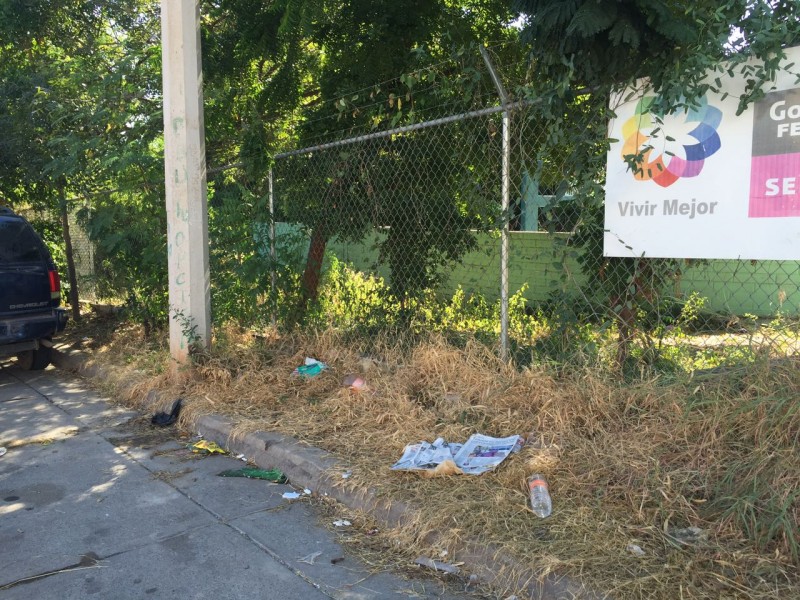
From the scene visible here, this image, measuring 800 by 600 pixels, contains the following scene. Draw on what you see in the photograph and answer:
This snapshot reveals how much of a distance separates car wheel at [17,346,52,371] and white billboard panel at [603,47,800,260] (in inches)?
281

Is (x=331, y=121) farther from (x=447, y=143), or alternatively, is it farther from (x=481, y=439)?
(x=481, y=439)

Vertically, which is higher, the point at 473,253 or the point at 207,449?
the point at 473,253

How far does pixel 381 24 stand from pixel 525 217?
2602mm

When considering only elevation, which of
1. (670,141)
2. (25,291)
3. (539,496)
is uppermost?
(670,141)

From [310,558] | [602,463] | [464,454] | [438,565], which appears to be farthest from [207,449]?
[602,463]

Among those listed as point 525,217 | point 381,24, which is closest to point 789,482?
point 525,217

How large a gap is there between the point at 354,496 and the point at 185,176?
386cm

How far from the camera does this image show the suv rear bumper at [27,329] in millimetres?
7012

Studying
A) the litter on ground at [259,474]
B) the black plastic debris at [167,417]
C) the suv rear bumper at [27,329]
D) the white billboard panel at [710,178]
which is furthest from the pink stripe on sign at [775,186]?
the suv rear bumper at [27,329]

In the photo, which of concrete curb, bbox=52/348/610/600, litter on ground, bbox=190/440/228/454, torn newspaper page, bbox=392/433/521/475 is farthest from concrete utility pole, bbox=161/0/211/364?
torn newspaper page, bbox=392/433/521/475

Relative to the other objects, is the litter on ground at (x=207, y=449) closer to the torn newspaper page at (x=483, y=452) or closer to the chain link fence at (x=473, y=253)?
the chain link fence at (x=473, y=253)

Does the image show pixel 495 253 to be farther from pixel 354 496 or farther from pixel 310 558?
pixel 310 558

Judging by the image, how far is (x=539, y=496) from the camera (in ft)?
11.0

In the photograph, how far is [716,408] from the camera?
3465mm
